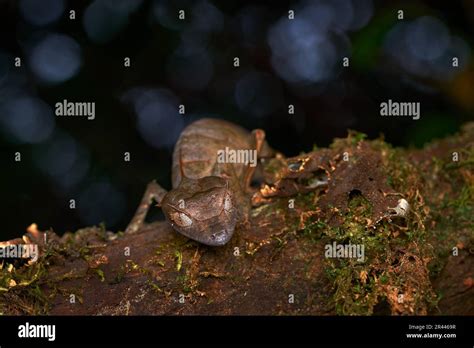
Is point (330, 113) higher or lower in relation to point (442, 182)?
higher

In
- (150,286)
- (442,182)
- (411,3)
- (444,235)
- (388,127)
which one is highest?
(411,3)

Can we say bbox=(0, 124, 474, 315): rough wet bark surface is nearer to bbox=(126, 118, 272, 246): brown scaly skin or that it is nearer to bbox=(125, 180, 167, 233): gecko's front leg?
bbox=(126, 118, 272, 246): brown scaly skin

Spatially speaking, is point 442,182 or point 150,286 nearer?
point 150,286

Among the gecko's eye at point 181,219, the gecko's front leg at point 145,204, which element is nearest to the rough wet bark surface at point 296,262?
the gecko's eye at point 181,219

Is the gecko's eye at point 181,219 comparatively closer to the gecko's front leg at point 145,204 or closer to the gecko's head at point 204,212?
the gecko's head at point 204,212

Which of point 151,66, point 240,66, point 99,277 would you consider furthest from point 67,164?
point 99,277

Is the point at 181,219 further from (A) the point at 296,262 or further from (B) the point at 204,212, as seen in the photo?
(A) the point at 296,262

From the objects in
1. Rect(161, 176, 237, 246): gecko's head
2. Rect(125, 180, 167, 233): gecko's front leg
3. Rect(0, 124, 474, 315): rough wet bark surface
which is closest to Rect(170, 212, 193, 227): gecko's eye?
Rect(161, 176, 237, 246): gecko's head
